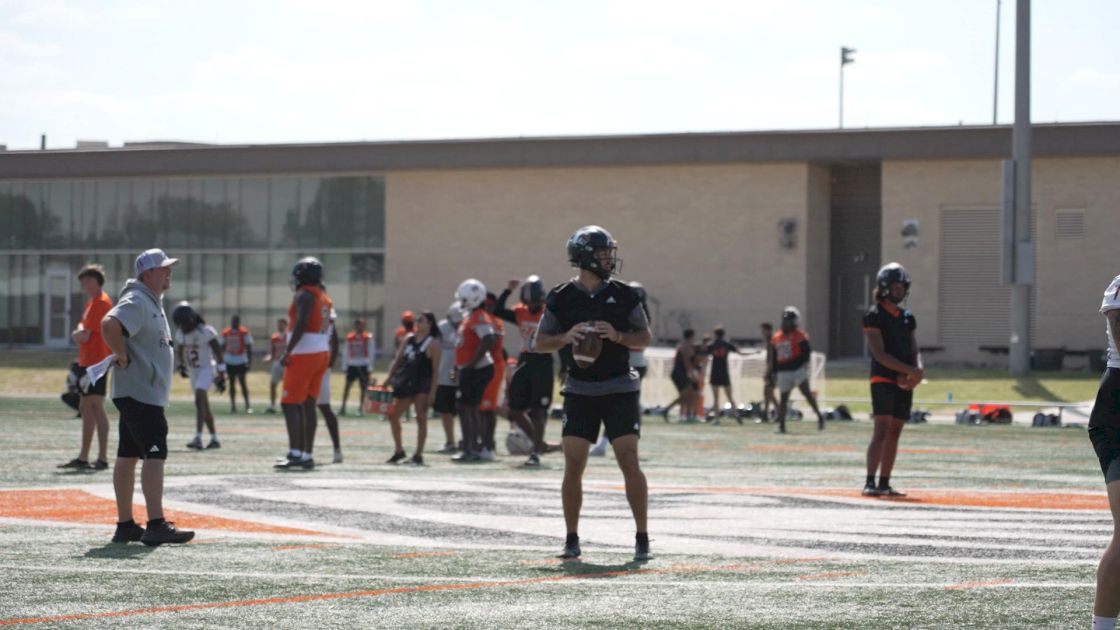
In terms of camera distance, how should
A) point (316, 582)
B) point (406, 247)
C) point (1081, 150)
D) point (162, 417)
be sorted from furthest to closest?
point (406, 247) < point (1081, 150) < point (162, 417) < point (316, 582)

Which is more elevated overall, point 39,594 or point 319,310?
point 319,310

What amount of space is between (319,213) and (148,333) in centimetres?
4503

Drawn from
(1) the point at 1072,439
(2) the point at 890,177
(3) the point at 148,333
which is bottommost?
(1) the point at 1072,439

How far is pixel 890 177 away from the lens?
1850 inches

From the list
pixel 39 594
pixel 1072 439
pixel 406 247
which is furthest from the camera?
pixel 406 247

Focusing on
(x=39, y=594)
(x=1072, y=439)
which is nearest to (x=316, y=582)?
(x=39, y=594)

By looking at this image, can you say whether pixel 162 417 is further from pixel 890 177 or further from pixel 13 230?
pixel 13 230

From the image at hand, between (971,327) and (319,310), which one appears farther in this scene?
(971,327)

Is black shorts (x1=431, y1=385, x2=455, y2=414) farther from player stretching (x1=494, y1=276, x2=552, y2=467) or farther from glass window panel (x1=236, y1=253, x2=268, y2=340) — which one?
glass window panel (x1=236, y1=253, x2=268, y2=340)

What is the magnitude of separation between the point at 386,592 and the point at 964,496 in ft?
23.3

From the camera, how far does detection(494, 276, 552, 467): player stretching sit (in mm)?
16672

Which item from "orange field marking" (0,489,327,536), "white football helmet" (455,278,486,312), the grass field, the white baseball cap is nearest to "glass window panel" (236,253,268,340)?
the grass field

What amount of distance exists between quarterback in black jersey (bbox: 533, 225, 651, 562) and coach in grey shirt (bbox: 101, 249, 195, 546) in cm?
236

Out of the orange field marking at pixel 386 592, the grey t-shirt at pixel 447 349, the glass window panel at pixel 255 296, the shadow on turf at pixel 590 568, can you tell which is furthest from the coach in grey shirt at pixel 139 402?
the glass window panel at pixel 255 296
